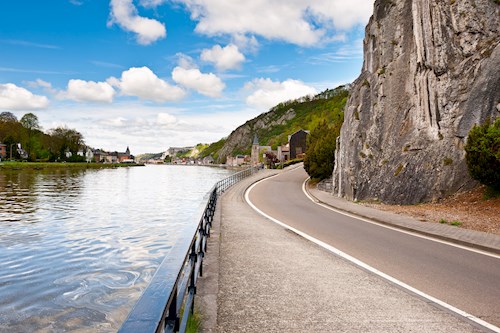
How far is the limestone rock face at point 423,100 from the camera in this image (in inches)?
787

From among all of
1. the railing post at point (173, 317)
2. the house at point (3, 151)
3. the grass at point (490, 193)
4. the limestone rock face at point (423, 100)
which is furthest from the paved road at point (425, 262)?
the house at point (3, 151)

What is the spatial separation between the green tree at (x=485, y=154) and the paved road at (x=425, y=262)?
21.1 feet

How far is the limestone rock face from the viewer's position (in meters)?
20.0

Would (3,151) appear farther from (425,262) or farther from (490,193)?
(425,262)

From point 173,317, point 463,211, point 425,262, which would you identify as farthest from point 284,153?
point 173,317

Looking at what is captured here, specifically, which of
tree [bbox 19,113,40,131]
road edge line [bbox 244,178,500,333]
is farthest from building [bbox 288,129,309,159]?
road edge line [bbox 244,178,500,333]

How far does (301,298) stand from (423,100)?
65.4 feet

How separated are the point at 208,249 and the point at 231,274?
6.83 ft

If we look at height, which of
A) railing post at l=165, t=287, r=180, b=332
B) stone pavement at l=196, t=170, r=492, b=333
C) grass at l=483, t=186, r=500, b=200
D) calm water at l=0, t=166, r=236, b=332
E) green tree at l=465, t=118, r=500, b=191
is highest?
green tree at l=465, t=118, r=500, b=191

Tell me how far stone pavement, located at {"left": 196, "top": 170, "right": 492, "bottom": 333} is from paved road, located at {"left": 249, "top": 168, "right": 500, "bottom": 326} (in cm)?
63

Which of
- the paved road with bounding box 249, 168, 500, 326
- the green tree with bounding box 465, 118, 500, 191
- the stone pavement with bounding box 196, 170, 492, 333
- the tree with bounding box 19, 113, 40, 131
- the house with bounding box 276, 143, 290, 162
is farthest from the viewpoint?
the house with bounding box 276, 143, 290, 162

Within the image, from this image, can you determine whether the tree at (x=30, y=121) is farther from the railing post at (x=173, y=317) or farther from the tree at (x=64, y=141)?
the railing post at (x=173, y=317)

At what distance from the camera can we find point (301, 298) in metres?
6.16

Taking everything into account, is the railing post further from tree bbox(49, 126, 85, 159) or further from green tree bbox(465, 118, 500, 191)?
tree bbox(49, 126, 85, 159)
